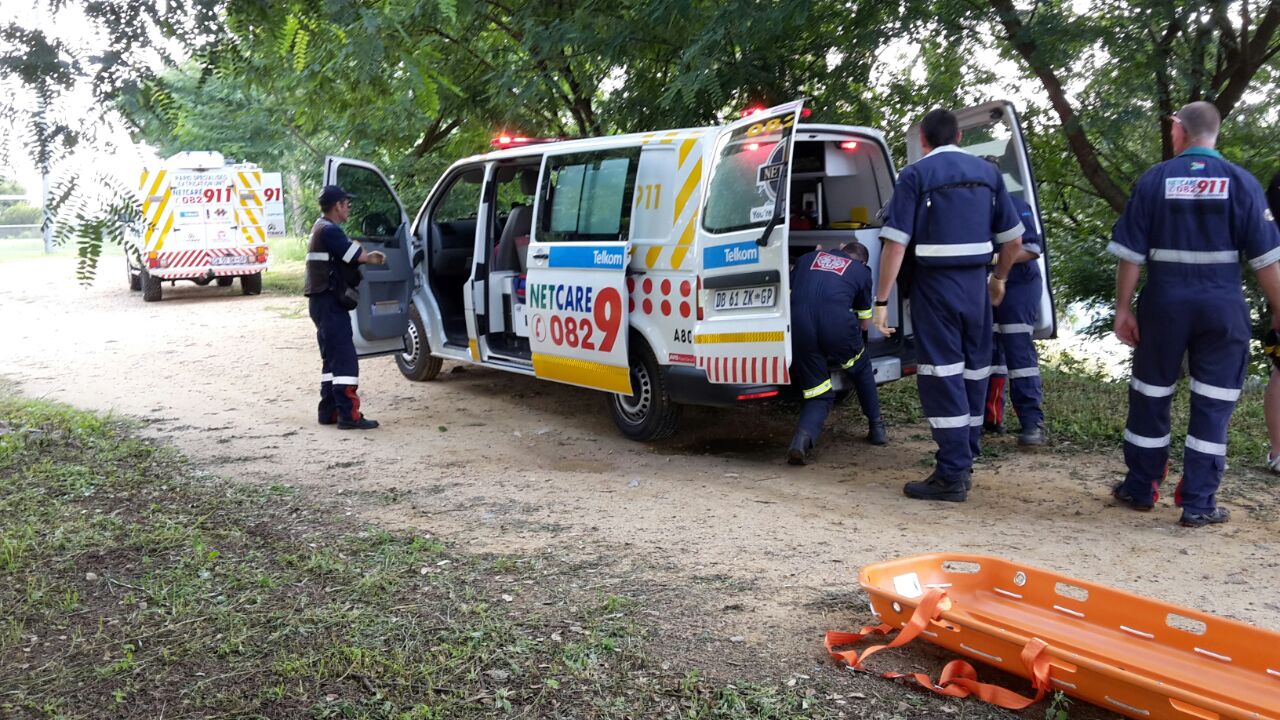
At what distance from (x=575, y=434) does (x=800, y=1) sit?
331 cm

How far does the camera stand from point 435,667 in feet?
11.4

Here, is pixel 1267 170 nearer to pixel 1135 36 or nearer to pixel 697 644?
pixel 1135 36

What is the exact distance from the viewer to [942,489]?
5.47m

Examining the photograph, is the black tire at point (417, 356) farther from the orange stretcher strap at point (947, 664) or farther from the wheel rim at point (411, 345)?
the orange stretcher strap at point (947, 664)

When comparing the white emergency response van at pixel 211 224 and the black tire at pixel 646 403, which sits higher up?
the white emergency response van at pixel 211 224

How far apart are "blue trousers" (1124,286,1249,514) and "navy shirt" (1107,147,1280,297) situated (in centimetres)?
9

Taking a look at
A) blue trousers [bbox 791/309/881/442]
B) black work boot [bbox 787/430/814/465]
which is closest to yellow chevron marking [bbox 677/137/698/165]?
blue trousers [bbox 791/309/881/442]

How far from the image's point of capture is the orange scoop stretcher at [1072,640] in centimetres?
295

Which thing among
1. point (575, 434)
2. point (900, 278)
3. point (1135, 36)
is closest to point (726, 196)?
point (900, 278)

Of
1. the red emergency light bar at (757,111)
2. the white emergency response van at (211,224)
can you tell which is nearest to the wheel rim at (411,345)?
the red emergency light bar at (757,111)

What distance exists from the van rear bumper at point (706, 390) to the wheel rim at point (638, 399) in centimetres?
30

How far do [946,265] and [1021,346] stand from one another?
1.47 metres

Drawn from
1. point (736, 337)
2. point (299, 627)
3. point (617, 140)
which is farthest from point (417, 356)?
point (299, 627)

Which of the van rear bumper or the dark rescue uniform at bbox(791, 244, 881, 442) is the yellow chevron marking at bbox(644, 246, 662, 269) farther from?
the dark rescue uniform at bbox(791, 244, 881, 442)
